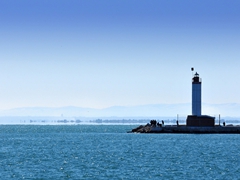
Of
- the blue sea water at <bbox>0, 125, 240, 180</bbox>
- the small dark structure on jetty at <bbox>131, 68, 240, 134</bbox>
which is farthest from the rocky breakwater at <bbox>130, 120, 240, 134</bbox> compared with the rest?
the blue sea water at <bbox>0, 125, 240, 180</bbox>

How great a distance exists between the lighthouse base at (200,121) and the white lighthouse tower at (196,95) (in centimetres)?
101

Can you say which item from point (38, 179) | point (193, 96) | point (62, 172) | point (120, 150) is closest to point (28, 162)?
point (62, 172)

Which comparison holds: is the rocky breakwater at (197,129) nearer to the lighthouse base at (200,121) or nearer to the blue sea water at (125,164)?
the lighthouse base at (200,121)

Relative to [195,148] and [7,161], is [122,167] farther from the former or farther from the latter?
[195,148]

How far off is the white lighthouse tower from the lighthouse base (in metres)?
1.01

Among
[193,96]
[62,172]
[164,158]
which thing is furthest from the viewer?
[193,96]

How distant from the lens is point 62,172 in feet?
157

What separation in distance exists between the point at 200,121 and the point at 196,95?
16.7ft

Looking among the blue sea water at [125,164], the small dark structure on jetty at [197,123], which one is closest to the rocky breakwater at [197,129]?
the small dark structure on jetty at [197,123]

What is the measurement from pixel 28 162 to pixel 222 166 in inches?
737

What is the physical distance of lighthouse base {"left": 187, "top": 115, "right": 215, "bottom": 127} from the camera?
104625 millimetres

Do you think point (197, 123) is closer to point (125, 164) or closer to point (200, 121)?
point (200, 121)

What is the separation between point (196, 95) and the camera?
104 metres

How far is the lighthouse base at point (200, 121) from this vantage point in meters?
105
